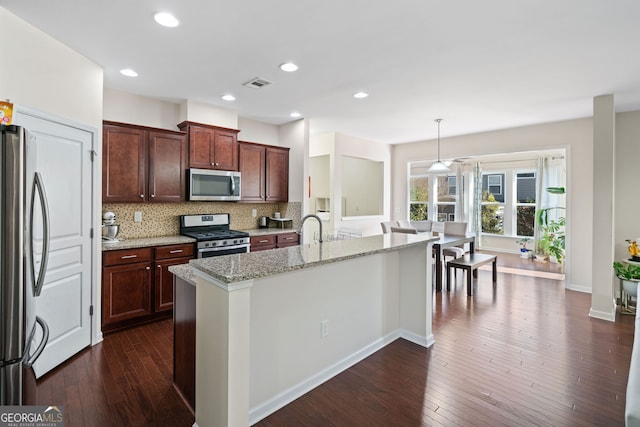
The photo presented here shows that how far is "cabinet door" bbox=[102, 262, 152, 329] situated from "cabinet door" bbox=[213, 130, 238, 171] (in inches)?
65.7

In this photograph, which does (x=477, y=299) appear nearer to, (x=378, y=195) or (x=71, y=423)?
(x=378, y=195)

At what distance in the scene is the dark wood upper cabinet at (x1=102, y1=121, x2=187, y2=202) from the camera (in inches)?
138

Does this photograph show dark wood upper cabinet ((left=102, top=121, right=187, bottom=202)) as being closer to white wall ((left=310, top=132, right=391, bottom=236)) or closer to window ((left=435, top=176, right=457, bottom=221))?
white wall ((left=310, top=132, right=391, bottom=236))

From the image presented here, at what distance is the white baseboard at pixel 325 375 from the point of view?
2.04 metres

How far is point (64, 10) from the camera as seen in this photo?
2.20 meters

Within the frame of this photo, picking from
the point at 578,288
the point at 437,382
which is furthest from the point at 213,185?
the point at 578,288

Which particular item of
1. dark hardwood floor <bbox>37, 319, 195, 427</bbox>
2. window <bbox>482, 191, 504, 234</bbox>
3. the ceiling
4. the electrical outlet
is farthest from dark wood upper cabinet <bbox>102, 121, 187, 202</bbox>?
window <bbox>482, 191, 504, 234</bbox>

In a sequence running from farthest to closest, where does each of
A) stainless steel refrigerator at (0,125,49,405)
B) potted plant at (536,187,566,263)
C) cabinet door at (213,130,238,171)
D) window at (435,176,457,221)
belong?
window at (435,176,457,221)
potted plant at (536,187,566,263)
cabinet door at (213,130,238,171)
stainless steel refrigerator at (0,125,49,405)

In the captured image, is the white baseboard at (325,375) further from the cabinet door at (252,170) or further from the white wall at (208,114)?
the white wall at (208,114)

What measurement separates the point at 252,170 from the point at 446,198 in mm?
6329

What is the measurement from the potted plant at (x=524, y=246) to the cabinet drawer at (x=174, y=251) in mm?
7537

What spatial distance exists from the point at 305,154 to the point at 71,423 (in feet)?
13.5

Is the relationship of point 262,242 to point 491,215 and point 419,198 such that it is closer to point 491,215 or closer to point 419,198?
point 419,198

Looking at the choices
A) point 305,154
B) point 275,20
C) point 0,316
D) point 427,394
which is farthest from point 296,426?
point 305,154
